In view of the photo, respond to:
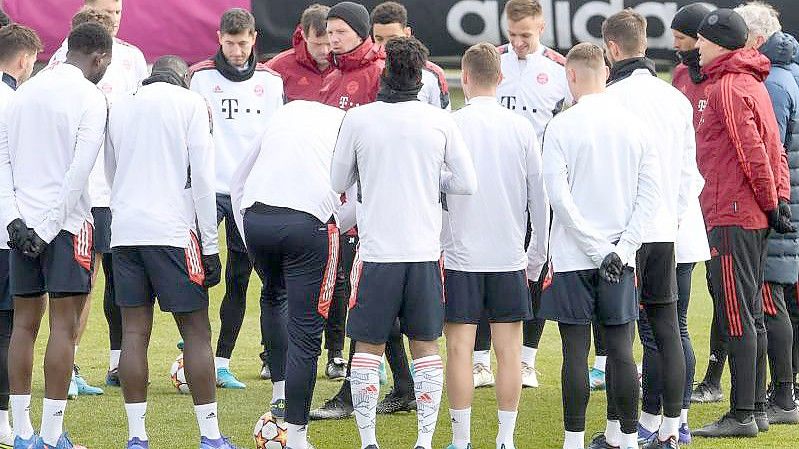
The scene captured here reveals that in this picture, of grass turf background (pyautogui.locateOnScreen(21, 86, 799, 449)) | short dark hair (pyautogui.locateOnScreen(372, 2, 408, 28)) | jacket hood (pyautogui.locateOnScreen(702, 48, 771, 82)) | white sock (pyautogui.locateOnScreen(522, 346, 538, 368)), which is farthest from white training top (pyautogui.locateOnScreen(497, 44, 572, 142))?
grass turf background (pyautogui.locateOnScreen(21, 86, 799, 449))

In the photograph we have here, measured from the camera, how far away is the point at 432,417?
612 cm

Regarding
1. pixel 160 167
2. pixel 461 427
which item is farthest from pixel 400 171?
pixel 461 427

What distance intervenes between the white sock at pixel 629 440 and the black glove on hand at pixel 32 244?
2.88m

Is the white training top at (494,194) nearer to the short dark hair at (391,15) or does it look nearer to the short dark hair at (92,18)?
the short dark hair at (391,15)

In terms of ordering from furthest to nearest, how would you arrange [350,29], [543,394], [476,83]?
[543,394]
[350,29]
[476,83]

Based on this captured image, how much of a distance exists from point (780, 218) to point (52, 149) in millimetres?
3701

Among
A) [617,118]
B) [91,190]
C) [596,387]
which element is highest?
[617,118]

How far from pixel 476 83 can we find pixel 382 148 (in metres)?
0.71

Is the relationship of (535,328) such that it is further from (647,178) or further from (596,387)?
(647,178)

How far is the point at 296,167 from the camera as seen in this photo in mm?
6168

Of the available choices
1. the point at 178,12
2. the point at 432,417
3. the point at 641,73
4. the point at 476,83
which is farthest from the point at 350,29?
the point at 178,12

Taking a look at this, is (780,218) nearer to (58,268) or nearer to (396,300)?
(396,300)

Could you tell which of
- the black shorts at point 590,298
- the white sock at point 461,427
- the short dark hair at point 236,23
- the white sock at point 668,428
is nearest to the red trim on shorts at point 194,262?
the white sock at point 461,427

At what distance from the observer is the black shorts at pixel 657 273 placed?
6.25 meters
